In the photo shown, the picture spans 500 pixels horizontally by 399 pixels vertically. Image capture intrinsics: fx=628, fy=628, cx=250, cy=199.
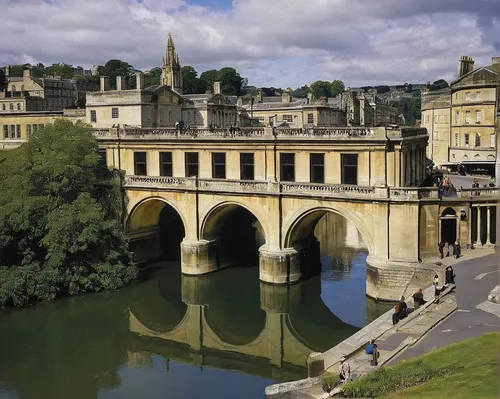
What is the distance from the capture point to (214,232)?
149 ft

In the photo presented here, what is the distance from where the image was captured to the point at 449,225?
36.8 meters

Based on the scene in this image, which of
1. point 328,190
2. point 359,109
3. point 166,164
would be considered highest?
point 359,109

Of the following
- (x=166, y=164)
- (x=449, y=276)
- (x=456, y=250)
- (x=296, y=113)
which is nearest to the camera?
(x=449, y=276)

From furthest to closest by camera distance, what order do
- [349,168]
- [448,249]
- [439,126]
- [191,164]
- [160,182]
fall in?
[439,126]
[191,164]
[160,182]
[349,168]
[448,249]

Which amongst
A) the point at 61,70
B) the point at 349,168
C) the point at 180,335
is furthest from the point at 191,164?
the point at 61,70

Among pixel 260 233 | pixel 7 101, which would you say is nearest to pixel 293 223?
pixel 260 233

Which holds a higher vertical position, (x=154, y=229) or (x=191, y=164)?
(x=191, y=164)

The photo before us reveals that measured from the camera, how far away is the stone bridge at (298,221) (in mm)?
36125

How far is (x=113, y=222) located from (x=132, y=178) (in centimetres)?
563

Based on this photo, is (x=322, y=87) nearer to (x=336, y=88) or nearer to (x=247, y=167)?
(x=336, y=88)

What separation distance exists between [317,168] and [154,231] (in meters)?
15.8

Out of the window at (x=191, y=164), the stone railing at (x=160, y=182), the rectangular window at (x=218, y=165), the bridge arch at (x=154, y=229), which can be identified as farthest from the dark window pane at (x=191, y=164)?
the bridge arch at (x=154, y=229)

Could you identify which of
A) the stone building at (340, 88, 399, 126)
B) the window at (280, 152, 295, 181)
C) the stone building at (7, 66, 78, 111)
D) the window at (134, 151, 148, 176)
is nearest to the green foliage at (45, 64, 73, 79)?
the stone building at (7, 66, 78, 111)

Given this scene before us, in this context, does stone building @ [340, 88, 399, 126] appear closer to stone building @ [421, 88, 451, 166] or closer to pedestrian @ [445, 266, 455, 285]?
stone building @ [421, 88, 451, 166]
